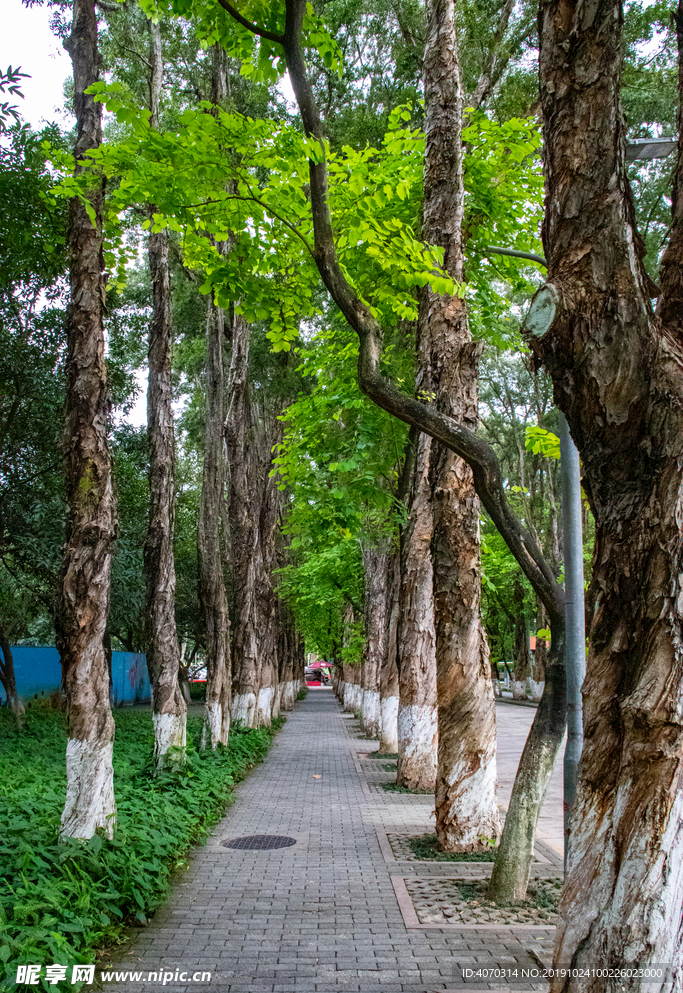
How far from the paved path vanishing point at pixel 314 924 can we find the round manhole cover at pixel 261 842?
5.4 inches

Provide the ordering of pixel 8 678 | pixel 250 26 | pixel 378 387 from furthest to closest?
1. pixel 8 678
2. pixel 378 387
3. pixel 250 26

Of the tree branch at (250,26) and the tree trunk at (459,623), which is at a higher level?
the tree branch at (250,26)

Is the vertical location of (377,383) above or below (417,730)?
above

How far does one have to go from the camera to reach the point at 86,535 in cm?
Result: 656

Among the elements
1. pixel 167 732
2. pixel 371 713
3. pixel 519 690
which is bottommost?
pixel 519 690

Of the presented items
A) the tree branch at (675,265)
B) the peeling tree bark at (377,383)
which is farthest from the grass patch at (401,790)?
the tree branch at (675,265)

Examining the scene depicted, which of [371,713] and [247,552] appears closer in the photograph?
[247,552]

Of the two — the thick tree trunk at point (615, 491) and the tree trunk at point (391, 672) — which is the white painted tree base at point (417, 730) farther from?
the thick tree trunk at point (615, 491)

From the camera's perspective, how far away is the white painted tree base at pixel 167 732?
11.0 m

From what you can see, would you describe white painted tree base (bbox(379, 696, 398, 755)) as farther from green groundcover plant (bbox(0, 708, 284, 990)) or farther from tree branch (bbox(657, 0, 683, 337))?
tree branch (bbox(657, 0, 683, 337))

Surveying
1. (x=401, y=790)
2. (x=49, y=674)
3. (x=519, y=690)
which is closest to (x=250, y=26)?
(x=401, y=790)

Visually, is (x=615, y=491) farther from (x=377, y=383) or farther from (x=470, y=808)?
(x=470, y=808)

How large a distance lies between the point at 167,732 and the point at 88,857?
18.0ft

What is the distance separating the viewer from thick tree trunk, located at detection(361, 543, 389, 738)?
1811cm
